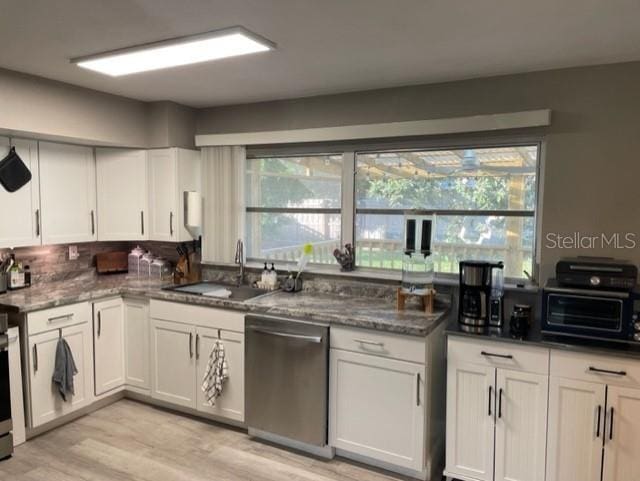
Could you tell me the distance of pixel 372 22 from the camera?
2105 mm

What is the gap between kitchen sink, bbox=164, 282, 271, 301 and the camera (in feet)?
12.1

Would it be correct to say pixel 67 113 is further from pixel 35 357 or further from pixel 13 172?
pixel 35 357

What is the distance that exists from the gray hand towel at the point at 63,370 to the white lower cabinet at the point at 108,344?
0.27m

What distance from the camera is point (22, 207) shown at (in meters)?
3.46

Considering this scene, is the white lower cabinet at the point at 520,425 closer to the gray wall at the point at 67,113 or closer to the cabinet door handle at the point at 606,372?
→ the cabinet door handle at the point at 606,372

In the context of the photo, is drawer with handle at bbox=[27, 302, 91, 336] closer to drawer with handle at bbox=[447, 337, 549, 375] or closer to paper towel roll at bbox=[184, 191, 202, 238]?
paper towel roll at bbox=[184, 191, 202, 238]

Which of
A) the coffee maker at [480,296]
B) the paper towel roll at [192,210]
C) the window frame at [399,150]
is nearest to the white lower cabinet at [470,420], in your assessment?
the coffee maker at [480,296]

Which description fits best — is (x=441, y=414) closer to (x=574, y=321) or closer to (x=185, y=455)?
(x=574, y=321)

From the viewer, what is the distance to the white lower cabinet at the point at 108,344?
11.6 ft

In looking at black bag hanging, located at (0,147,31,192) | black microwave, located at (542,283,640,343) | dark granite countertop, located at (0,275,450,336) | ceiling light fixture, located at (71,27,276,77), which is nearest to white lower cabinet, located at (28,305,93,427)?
dark granite countertop, located at (0,275,450,336)

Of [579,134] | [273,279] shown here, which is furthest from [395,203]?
[579,134]

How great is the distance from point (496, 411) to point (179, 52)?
8.57 ft

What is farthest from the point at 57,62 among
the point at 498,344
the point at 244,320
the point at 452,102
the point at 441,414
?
the point at 441,414

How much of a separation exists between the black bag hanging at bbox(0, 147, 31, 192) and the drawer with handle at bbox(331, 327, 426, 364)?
101 inches
